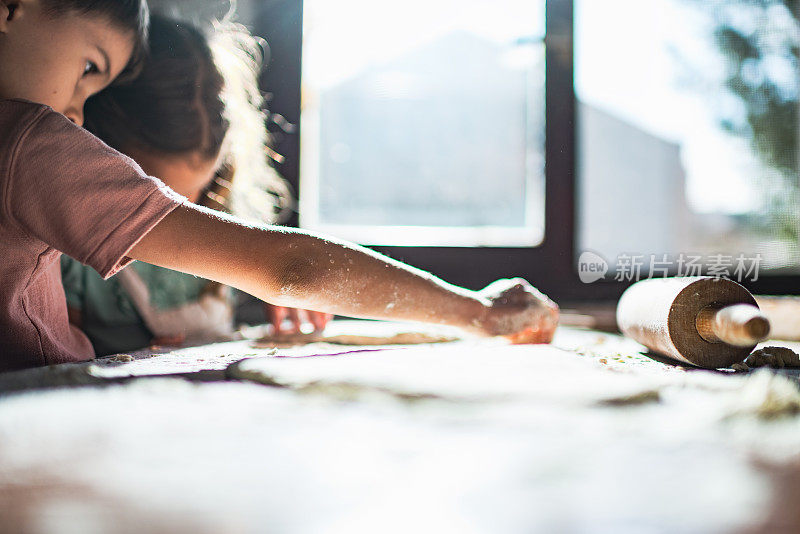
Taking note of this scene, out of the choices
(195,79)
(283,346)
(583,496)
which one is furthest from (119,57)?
(583,496)

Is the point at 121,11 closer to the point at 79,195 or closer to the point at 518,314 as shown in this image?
the point at 79,195

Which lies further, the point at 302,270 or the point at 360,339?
the point at 360,339

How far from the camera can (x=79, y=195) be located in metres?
0.55

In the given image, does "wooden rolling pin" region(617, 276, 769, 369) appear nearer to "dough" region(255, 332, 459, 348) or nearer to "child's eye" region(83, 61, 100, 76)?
"dough" region(255, 332, 459, 348)

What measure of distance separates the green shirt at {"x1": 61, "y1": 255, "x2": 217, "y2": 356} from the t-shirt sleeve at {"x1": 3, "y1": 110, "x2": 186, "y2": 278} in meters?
0.67

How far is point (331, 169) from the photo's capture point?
22.1 ft

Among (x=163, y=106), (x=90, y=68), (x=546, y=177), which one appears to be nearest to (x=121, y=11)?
(x=90, y=68)

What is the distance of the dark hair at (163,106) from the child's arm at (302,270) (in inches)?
17.0

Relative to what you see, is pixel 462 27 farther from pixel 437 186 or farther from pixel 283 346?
pixel 283 346

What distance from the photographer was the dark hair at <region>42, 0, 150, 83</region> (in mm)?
635

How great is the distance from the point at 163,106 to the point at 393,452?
2.70ft

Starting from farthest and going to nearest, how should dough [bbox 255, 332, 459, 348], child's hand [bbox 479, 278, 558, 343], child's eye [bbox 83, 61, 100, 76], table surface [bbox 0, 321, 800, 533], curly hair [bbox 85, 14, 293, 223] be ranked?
dough [bbox 255, 332, 459, 348]
curly hair [bbox 85, 14, 293, 223]
child's hand [bbox 479, 278, 558, 343]
child's eye [bbox 83, 61, 100, 76]
table surface [bbox 0, 321, 800, 533]

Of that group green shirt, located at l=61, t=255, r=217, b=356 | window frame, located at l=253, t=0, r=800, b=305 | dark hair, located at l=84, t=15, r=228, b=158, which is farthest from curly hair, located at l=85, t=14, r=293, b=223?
window frame, located at l=253, t=0, r=800, b=305

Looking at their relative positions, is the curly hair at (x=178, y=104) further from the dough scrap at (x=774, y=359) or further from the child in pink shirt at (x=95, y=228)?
the dough scrap at (x=774, y=359)
